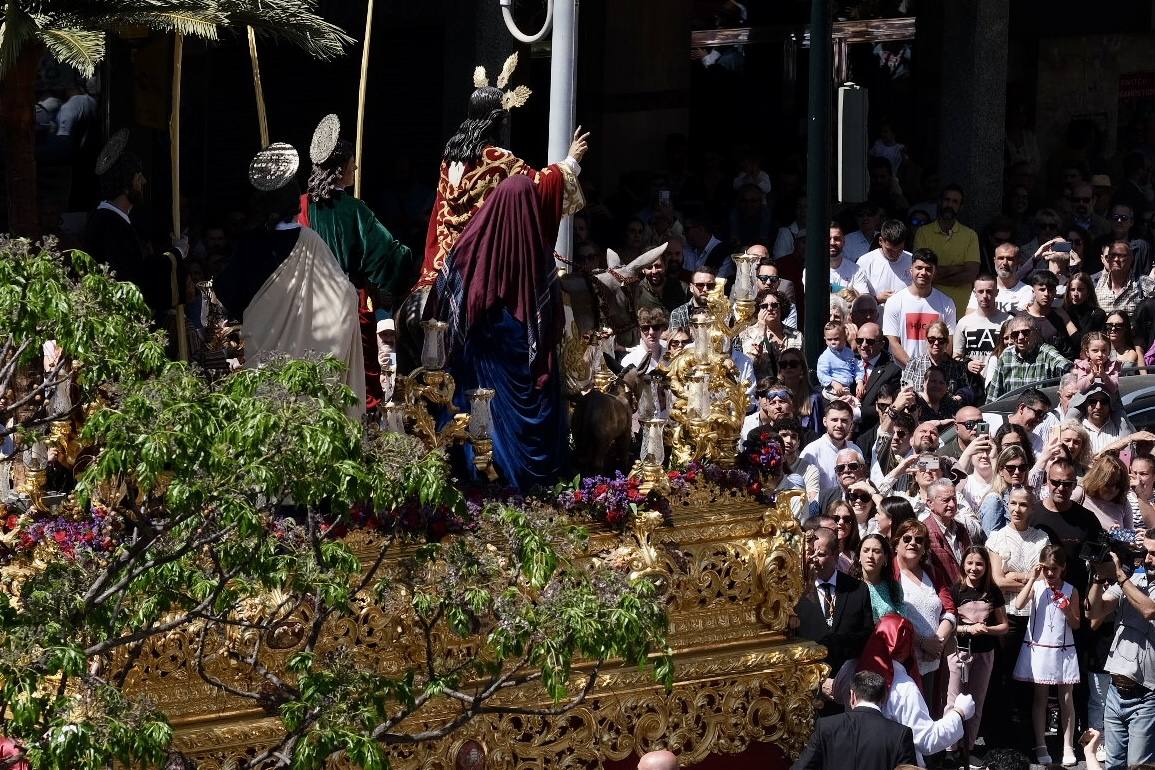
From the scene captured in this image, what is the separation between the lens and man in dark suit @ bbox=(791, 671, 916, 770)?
39.4ft

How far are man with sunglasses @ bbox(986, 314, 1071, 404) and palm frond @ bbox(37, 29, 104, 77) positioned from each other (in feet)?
23.3

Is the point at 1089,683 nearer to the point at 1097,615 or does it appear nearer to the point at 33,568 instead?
the point at 1097,615

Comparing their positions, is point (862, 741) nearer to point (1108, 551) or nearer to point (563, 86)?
point (1108, 551)

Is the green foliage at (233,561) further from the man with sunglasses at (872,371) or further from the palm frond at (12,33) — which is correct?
the man with sunglasses at (872,371)

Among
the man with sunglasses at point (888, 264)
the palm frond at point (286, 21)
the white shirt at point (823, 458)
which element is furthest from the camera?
the man with sunglasses at point (888, 264)

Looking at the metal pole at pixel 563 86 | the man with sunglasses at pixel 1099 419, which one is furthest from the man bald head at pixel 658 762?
the man with sunglasses at pixel 1099 419

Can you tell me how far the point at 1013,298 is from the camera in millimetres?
18609

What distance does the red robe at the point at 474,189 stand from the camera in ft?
42.4

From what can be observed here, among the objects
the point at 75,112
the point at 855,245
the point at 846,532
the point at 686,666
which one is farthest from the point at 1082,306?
the point at 75,112

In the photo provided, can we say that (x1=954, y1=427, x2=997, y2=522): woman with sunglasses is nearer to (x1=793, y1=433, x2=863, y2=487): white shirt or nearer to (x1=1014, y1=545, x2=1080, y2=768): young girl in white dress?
(x1=793, y1=433, x2=863, y2=487): white shirt

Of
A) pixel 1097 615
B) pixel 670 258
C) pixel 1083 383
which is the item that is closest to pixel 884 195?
pixel 670 258

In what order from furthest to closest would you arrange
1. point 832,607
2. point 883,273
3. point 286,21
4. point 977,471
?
point 883,273 < point 977,471 < point 832,607 < point 286,21

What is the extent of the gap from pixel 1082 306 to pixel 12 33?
8.91 meters

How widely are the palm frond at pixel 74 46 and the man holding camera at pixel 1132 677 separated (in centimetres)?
638
